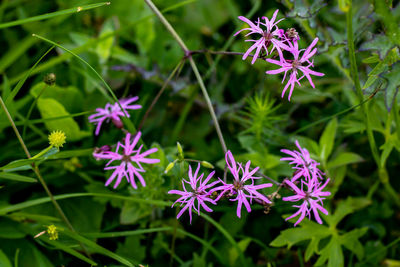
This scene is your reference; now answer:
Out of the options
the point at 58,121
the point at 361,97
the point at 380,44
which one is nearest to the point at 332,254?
the point at 361,97

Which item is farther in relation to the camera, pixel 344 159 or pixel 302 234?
pixel 344 159

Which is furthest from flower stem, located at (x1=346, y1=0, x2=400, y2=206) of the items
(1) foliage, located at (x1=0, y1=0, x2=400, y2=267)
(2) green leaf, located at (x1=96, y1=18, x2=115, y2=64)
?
(2) green leaf, located at (x1=96, y1=18, x2=115, y2=64)

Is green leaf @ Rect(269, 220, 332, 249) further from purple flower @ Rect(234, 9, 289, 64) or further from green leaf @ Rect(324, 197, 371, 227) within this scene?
purple flower @ Rect(234, 9, 289, 64)

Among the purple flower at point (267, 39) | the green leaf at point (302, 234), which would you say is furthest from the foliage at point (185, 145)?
the purple flower at point (267, 39)

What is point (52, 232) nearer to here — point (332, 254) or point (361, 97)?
point (332, 254)

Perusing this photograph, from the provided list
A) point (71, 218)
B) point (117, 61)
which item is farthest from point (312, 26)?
point (71, 218)

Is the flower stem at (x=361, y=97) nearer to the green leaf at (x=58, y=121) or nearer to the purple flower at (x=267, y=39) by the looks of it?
the purple flower at (x=267, y=39)

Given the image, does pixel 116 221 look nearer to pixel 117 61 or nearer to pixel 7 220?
pixel 7 220
